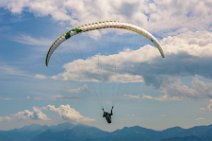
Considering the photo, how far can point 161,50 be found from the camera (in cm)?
6038

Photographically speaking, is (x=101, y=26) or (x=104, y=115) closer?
(x=101, y=26)

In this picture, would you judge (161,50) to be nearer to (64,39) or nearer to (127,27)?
(127,27)

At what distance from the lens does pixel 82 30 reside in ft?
189

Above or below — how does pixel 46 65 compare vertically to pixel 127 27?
below

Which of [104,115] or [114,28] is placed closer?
[114,28]

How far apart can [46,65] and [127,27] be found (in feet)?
43.9

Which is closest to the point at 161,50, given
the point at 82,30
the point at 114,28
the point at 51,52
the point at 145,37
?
the point at 145,37

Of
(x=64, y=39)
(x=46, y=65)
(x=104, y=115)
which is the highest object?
(x=64, y=39)

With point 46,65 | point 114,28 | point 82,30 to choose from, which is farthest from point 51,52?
point 114,28

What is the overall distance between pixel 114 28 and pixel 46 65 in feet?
37.9

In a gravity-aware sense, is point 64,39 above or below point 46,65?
above

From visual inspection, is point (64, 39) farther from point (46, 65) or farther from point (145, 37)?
point (145, 37)

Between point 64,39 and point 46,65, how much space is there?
15.6ft

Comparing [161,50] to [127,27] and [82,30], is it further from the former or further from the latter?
[82,30]
